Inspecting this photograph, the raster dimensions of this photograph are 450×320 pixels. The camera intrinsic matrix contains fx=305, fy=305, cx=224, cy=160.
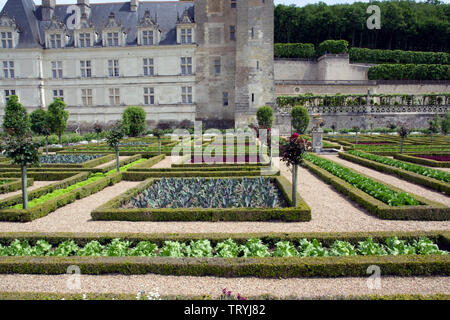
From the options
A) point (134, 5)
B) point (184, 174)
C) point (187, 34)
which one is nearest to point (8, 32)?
point (134, 5)

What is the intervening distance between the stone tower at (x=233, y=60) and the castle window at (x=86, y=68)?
1130 centimetres

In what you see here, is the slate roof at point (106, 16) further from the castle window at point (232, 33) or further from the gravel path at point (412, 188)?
the gravel path at point (412, 188)

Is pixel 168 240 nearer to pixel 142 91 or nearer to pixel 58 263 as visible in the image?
pixel 58 263

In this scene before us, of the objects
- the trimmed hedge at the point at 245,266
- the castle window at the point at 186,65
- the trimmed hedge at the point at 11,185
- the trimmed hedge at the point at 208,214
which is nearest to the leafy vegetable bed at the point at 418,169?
the trimmed hedge at the point at 208,214

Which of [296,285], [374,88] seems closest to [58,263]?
[296,285]

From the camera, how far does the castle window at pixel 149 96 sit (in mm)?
31953

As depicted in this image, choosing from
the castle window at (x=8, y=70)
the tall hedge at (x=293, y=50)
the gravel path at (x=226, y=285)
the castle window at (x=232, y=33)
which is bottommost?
the gravel path at (x=226, y=285)

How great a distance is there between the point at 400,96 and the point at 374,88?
5349mm

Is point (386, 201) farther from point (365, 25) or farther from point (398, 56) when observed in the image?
point (365, 25)

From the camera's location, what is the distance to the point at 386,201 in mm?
7891

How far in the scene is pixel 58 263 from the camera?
15.7 feet

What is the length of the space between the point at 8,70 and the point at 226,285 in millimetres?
36667

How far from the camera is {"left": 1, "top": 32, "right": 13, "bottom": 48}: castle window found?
100 ft

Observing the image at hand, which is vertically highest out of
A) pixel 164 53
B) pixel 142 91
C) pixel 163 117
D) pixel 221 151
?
pixel 164 53
